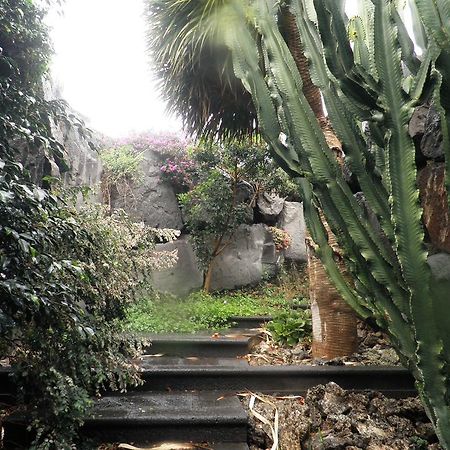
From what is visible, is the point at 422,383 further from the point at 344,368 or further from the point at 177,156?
the point at 177,156

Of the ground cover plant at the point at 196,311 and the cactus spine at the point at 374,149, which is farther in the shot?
the ground cover plant at the point at 196,311

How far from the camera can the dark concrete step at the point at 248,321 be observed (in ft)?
14.4

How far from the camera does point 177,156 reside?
6.70m

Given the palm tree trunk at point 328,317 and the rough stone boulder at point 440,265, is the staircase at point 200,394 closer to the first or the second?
the palm tree trunk at point 328,317

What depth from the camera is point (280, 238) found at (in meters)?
6.50

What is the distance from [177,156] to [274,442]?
5266mm

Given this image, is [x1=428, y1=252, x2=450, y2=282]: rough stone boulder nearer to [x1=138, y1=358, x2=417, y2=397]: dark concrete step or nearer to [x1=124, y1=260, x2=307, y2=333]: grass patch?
[x1=138, y1=358, x2=417, y2=397]: dark concrete step

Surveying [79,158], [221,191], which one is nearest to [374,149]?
[79,158]

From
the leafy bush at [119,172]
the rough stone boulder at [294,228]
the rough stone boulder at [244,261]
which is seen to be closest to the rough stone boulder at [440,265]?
the rough stone boulder at [244,261]

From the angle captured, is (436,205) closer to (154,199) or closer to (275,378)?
(275,378)

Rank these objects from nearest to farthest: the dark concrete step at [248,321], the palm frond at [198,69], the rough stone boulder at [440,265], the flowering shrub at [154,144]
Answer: the rough stone boulder at [440,265] < the palm frond at [198,69] < the dark concrete step at [248,321] < the flowering shrub at [154,144]

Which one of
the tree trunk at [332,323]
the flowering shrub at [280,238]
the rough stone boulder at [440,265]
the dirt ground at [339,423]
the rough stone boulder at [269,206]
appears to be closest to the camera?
the rough stone boulder at [440,265]

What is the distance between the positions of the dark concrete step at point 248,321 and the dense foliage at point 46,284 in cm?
219

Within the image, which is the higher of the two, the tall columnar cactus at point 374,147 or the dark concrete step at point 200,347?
the tall columnar cactus at point 374,147
